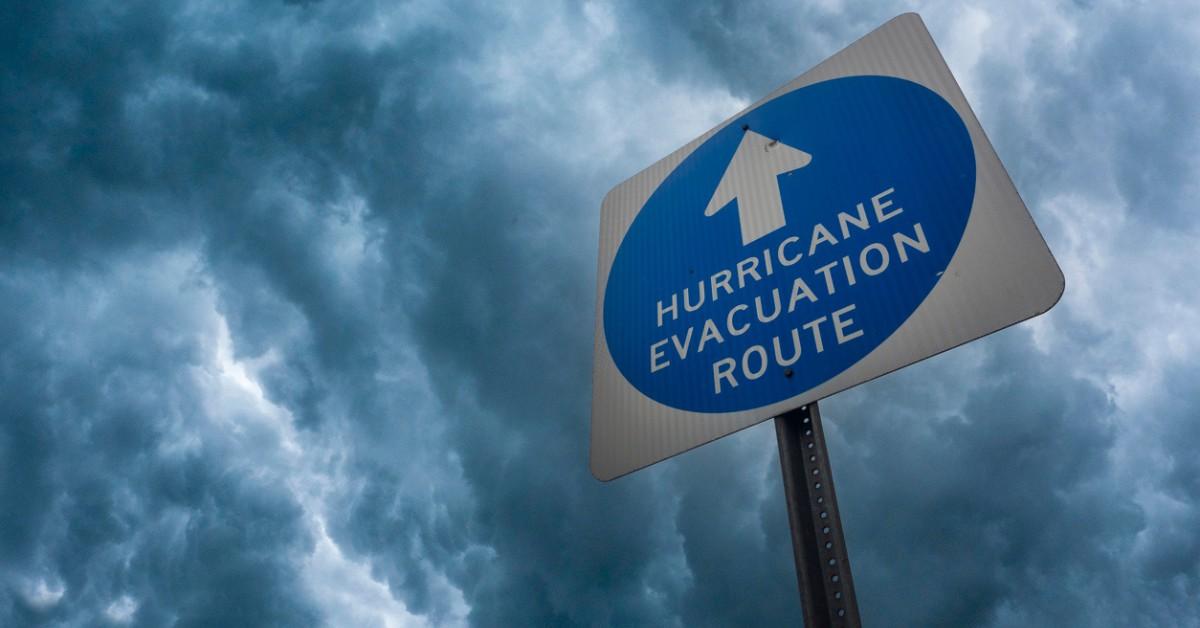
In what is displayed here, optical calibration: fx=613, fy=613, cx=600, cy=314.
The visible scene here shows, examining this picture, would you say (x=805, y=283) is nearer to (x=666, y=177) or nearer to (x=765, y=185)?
(x=765, y=185)

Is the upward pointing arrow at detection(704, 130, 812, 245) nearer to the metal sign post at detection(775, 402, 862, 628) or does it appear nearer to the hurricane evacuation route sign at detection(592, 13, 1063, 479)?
the hurricane evacuation route sign at detection(592, 13, 1063, 479)

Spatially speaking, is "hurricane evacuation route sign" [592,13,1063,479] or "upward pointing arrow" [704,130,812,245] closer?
"hurricane evacuation route sign" [592,13,1063,479]

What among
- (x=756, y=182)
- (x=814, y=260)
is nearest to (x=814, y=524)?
(x=814, y=260)

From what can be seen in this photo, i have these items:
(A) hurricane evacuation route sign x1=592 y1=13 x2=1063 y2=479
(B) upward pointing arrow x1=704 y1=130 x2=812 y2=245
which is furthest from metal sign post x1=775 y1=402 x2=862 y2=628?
(B) upward pointing arrow x1=704 y1=130 x2=812 y2=245

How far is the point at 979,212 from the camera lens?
7.79 ft

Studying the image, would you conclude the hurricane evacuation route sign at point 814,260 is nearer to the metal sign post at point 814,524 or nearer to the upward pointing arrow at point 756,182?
the upward pointing arrow at point 756,182

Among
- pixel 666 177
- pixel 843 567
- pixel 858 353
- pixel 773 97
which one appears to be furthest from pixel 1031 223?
pixel 666 177

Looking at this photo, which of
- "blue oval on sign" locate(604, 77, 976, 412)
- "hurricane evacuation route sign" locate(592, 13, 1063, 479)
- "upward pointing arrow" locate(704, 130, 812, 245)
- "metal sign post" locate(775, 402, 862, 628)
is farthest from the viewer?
"upward pointing arrow" locate(704, 130, 812, 245)

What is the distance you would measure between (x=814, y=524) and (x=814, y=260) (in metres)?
1.10

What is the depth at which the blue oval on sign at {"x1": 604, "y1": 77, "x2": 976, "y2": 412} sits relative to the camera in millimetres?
2443

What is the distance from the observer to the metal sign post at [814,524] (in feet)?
6.79

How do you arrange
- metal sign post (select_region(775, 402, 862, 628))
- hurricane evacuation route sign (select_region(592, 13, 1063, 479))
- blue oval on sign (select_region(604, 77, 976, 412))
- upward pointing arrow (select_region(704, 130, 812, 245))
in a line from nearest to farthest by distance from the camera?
metal sign post (select_region(775, 402, 862, 628)) → hurricane evacuation route sign (select_region(592, 13, 1063, 479)) → blue oval on sign (select_region(604, 77, 976, 412)) → upward pointing arrow (select_region(704, 130, 812, 245))

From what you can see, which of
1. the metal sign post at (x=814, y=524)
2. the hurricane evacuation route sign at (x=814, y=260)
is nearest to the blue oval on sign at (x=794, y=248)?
the hurricane evacuation route sign at (x=814, y=260)

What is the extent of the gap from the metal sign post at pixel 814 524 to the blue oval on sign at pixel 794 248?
0.17 meters
